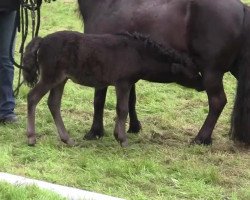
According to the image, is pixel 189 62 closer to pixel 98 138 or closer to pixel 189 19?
pixel 189 19

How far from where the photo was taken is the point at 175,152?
5285 millimetres

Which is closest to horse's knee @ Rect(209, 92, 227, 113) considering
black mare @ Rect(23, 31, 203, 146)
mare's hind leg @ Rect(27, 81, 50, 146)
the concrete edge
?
black mare @ Rect(23, 31, 203, 146)

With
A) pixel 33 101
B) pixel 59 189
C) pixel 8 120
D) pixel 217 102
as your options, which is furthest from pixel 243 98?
pixel 8 120

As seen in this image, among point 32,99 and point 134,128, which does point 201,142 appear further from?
point 32,99

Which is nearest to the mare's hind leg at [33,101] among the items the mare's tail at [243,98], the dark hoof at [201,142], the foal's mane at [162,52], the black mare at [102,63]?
the black mare at [102,63]

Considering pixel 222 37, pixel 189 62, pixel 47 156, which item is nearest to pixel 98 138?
pixel 47 156

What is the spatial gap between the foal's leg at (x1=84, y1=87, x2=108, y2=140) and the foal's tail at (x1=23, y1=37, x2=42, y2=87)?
2.40 feet

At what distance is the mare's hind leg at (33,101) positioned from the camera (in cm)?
525

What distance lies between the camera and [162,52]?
5266 mm

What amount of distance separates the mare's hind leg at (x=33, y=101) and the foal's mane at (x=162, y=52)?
1052mm

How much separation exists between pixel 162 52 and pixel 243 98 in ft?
3.12

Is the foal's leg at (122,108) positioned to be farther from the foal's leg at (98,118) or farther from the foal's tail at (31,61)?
the foal's tail at (31,61)

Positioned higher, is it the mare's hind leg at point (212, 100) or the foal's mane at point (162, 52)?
the foal's mane at point (162, 52)

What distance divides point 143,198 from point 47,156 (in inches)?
53.2
